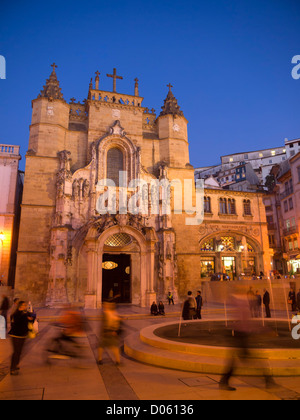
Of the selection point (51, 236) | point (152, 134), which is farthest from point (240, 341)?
point (152, 134)

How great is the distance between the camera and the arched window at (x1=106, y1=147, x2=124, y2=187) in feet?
94.2

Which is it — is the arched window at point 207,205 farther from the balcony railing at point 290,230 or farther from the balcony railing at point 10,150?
the balcony railing at point 10,150

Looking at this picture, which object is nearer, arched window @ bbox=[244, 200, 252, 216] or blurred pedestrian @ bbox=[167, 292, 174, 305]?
blurred pedestrian @ bbox=[167, 292, 174, 305]

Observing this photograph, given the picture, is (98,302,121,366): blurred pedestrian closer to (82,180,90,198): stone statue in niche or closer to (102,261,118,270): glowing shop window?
(102,261,118,270): glowing shop window

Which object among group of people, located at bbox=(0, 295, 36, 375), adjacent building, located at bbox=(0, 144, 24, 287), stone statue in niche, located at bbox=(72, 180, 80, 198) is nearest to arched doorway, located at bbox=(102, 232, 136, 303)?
stone statue in niche, located at bbox=(72, 180, 80, 198)

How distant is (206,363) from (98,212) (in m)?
20.2

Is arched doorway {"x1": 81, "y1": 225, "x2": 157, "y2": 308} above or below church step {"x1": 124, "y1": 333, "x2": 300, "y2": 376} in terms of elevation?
above

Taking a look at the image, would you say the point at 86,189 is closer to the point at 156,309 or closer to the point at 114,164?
the point at 114,164

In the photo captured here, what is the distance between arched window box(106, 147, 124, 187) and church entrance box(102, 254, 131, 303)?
6875 millimetres

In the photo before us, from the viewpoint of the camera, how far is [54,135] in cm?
2753

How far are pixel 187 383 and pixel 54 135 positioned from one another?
25283 mm

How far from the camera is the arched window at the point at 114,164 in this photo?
28703 mm

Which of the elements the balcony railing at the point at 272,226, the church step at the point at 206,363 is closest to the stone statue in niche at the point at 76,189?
the church step at the point at 206,363
